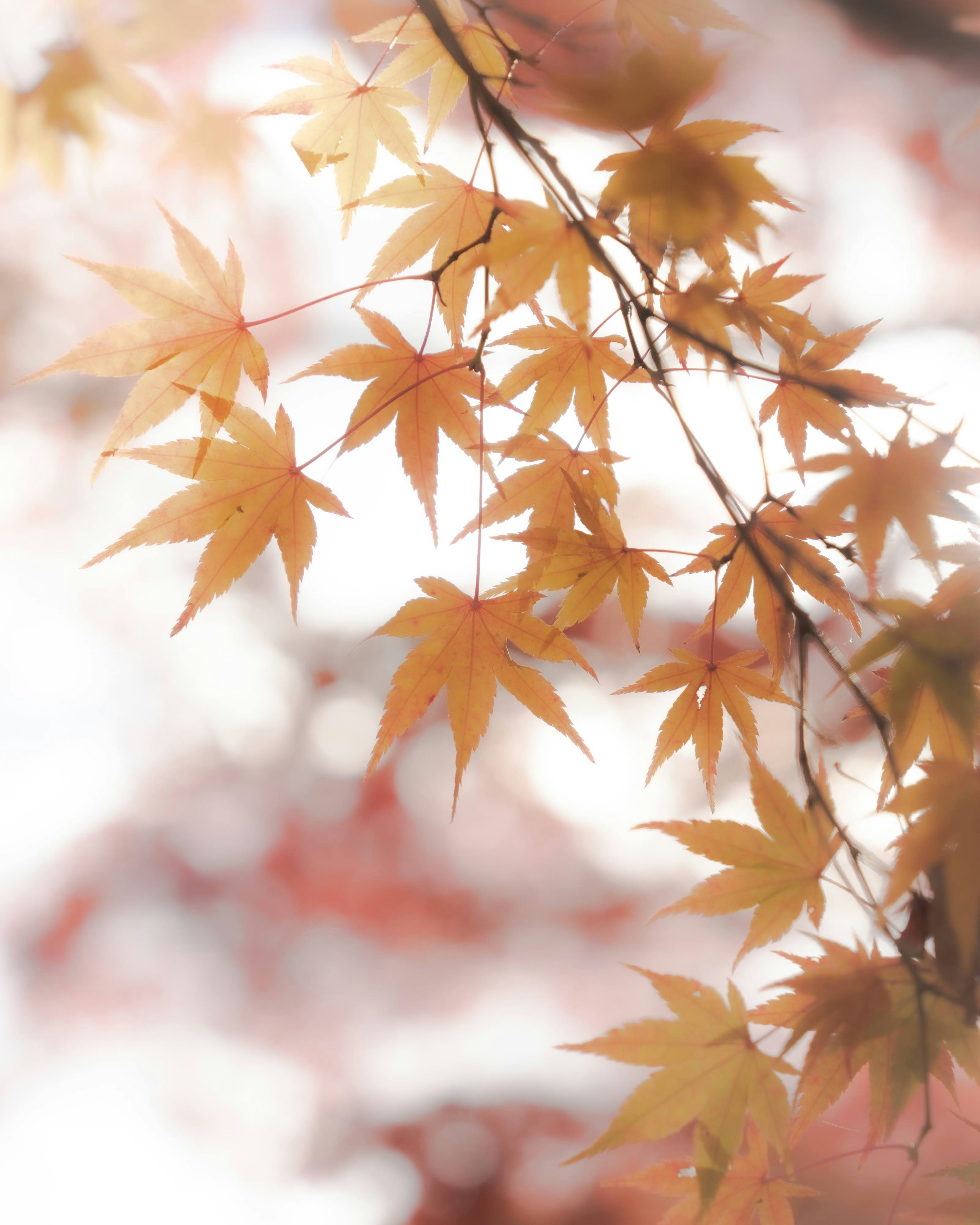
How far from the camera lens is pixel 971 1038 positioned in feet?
1.30

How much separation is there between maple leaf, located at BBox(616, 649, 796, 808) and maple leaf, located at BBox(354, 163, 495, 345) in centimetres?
33

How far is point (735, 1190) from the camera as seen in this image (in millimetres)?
532

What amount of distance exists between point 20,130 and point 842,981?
4.67ft

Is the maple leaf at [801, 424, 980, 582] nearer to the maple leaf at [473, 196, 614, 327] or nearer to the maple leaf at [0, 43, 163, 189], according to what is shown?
the maple leaf at [473, 196, 614, 327]

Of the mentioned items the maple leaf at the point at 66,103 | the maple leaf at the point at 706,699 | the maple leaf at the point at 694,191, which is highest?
the maple leaf at the point at 66,103

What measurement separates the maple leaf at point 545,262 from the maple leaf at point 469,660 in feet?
0.74

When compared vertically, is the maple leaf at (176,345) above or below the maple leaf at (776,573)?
above

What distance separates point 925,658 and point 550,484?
325 mm

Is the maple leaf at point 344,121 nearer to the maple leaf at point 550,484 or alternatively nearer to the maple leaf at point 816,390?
the maple leaf at point 550,484

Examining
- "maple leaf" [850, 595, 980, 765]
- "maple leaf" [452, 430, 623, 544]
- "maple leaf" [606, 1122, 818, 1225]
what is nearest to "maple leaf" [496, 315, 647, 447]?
"maple leaf" [452, 430, 623, 544]

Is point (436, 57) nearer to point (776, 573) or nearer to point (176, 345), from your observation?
point (176, 345)

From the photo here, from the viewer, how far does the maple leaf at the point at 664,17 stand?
0.48 metres

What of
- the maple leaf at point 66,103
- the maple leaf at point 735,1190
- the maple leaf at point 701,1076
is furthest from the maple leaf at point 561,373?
the maple leaf at point 66,103

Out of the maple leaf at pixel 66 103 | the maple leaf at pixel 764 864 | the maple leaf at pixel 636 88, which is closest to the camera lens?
the maple leaf at pixel 636 88
